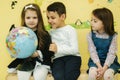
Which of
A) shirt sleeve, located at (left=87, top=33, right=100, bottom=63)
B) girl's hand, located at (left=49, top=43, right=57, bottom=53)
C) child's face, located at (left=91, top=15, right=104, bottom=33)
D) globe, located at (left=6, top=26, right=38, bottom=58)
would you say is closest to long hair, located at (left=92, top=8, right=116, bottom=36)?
child's face, located at (left=91, top=15, right=104, bottom=33)

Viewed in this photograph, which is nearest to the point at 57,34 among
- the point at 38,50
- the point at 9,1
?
the point at 38,50

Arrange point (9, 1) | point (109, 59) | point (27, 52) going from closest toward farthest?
point (27, 52) → point (109, 59) → point (9, 1)

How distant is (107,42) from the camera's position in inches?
87.0

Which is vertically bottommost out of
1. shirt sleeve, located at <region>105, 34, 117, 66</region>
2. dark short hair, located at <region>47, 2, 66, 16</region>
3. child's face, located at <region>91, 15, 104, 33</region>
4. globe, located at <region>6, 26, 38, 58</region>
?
shirt sleeve, located at <region>105, 34, 117, 66</region>

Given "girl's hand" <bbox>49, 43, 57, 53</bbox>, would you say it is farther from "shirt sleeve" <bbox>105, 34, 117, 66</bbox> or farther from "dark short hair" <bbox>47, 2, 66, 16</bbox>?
"shirt sleeve" <bbox>105, 34, 117, 66</bbox>

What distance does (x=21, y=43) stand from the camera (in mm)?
1978

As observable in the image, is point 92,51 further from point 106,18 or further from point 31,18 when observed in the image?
point 31,18

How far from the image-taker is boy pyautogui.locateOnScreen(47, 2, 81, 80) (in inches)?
83.1

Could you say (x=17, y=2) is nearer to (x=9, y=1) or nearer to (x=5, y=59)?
(x=9, y=1)

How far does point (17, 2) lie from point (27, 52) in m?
0.71

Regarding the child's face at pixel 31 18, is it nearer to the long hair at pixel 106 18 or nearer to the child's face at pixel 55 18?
the child's face at pixel 55 18

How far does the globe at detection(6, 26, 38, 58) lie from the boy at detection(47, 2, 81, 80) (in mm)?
217

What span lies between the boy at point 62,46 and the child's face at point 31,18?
0.37 ft

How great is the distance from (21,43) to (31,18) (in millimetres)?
342
